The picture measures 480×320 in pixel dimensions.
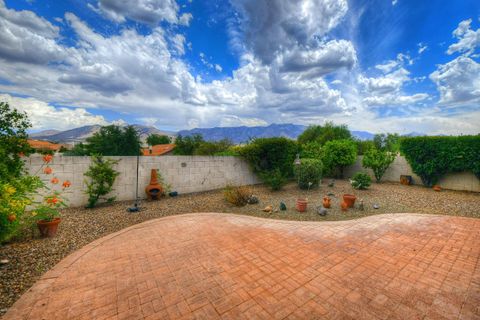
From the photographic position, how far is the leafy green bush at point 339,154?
11719 mm

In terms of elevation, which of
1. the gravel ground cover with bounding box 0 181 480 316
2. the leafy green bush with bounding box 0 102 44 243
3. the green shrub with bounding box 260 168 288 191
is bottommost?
the gravel ground cover with bounding box 0 181 480 316

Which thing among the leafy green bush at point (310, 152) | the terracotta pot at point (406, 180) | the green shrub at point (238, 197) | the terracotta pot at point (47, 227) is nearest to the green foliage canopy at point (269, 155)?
the leafy green bush at point (310, 152)

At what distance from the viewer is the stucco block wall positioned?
28.8ft

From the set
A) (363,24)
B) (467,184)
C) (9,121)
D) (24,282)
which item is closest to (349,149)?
(467,184)

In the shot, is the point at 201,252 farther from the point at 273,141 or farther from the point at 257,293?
the point at 273,141

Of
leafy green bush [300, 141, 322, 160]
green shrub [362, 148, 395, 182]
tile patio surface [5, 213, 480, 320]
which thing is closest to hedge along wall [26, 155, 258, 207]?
tile patio surface [5, 213, 480, 320]

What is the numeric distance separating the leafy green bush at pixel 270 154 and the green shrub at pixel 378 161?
4.46 meters

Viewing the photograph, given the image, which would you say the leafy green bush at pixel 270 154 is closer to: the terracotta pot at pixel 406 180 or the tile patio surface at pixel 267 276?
the tile patio surface at pixel 267 276

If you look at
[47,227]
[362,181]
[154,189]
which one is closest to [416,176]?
[362,181]

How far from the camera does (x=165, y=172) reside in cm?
814

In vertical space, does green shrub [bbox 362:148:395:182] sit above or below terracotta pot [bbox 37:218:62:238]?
above

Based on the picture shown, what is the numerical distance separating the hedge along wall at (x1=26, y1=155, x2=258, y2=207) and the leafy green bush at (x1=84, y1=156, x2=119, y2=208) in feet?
0.85

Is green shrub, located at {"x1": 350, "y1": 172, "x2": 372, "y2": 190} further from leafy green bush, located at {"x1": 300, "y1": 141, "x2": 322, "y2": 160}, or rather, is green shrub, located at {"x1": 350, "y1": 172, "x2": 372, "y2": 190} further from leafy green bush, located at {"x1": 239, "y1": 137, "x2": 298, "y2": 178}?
leafy green bush, located at {"x1": 239, "y1": 137, "x2": 298, "y2": 178}

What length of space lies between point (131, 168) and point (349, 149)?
11.7m
